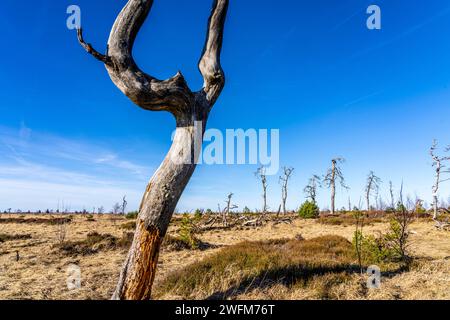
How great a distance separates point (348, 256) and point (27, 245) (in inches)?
580

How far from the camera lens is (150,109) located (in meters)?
4.62

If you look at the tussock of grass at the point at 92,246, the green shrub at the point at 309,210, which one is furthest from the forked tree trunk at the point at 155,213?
the green shrub at the point at 309,210

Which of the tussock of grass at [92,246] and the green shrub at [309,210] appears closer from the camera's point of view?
the tussock of grass at [92,246]

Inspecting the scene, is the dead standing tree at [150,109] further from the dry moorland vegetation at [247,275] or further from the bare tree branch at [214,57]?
the dry moorland vegetation at [247,275]

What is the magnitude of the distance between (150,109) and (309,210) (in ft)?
95.6

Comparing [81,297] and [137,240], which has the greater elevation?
[137,240]

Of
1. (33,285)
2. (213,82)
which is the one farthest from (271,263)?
(33,285)

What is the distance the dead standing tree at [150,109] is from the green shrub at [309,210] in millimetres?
28457

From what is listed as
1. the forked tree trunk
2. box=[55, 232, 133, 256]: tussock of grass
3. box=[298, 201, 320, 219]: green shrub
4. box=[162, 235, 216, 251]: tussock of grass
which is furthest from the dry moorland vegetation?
box=[298, 201, 320, 219]: green shrub

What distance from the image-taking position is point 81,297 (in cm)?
595

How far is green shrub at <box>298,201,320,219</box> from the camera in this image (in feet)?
102

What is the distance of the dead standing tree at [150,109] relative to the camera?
13.9 ft
